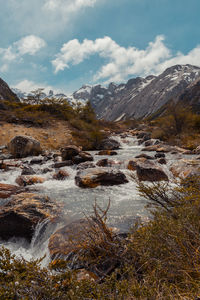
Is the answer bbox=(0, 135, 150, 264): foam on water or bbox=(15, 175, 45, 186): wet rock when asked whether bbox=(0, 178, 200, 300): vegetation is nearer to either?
bbox=(0, 135, 150, 264): foam on water

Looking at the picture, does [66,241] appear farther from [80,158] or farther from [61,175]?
[80,158]

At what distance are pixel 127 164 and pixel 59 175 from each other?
6048mm

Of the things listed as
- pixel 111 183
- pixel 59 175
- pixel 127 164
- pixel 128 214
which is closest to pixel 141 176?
pixel 111 183

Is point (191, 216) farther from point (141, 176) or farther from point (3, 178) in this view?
point (3, 178)

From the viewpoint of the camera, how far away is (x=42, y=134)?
29.5 meters

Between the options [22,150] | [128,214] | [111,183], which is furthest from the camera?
[22,150]

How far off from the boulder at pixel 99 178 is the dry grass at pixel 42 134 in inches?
613

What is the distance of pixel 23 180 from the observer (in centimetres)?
1127

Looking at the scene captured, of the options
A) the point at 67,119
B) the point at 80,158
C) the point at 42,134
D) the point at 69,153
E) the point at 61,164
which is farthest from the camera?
the point at 67,119

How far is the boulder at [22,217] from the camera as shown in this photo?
5973 millimetres

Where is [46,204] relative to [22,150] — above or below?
below

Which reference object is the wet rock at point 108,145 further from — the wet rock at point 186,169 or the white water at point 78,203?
the wet rock at point 186,169

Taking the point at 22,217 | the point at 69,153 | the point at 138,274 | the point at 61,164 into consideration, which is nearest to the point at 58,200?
the point at 22,217

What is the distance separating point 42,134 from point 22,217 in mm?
24994
